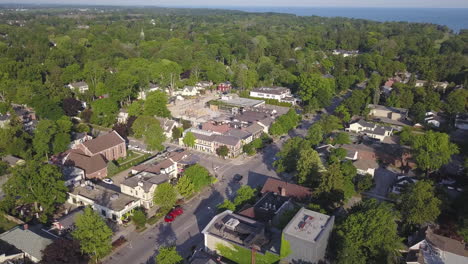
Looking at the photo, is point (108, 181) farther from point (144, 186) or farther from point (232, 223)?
point (232, 223)

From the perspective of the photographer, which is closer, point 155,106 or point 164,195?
point 164,195

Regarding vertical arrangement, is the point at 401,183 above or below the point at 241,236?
below

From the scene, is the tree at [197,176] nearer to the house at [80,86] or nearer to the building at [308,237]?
the building at [308,237]

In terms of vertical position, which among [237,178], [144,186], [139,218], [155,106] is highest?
[155,106]

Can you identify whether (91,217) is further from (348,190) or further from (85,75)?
Answer: (85,75)

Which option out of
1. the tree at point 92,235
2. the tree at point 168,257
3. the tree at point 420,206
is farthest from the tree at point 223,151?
the tree at point 420,206

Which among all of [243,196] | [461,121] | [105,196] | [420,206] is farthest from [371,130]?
[105,196]

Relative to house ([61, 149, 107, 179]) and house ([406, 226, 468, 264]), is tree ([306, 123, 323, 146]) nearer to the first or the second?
house ([406, 226, 468, 264])
